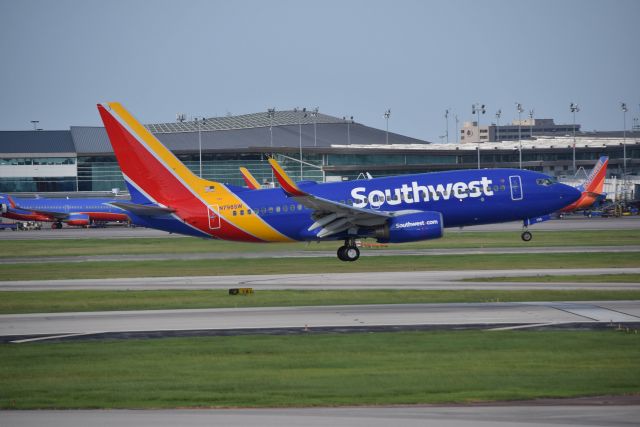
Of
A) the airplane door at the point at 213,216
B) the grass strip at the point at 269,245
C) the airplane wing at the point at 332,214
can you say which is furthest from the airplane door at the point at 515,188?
the airplane door at the point at 213,216

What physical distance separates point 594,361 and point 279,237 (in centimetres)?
2941

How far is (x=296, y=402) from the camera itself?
1991 cm

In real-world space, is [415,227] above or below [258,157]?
below

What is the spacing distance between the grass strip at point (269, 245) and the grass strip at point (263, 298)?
20.1m

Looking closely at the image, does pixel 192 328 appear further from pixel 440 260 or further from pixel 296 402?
pixel 440 260

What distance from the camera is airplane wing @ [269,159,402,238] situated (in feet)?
155

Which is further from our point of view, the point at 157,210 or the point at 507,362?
the point at 157,210

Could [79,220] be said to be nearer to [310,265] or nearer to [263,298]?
[310,265]

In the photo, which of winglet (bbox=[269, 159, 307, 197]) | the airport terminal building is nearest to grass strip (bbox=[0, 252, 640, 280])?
winglet (bbox=[269, 159, 307, 197])

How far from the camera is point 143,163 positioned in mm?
48812

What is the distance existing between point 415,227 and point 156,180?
564 inches

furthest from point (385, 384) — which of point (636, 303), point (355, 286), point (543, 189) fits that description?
point (543, 189)

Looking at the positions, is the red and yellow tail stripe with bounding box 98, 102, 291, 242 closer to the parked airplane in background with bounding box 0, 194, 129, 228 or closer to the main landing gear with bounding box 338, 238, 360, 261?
the main landing gear with bounding box 338, 238, 360, 261

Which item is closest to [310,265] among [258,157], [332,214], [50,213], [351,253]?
[351,253]
